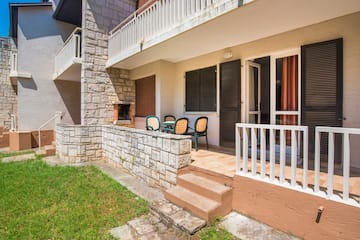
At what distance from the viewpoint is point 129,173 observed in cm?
500

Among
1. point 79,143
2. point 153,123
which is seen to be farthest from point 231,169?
point 79,143

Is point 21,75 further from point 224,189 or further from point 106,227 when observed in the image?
point 224,189

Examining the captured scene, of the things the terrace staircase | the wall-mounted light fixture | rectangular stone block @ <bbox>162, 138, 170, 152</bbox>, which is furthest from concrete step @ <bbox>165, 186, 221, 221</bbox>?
the wall-mounted light fixture

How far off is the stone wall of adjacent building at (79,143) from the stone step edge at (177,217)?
3976mm

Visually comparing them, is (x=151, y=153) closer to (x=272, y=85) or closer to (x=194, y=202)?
(x=194, y=202)

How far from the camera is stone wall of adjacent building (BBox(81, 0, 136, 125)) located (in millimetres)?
6480

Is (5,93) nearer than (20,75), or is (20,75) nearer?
(20,75)

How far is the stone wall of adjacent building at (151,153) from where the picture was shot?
358 cm

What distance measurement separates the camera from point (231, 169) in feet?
11.0

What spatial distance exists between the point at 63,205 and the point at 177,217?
6.64 feet

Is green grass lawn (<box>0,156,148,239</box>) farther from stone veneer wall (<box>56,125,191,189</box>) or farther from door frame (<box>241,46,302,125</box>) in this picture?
door frame (<box>241,46,302,125</box>)

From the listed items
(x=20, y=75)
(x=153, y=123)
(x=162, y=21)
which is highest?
(x=162, y=21)

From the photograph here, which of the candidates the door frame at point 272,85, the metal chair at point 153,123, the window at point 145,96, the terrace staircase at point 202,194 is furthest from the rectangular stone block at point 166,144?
the window at point 145,96

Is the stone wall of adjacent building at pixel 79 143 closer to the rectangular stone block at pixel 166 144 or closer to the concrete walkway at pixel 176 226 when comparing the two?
the rectangular stone block at pixel 166 144
